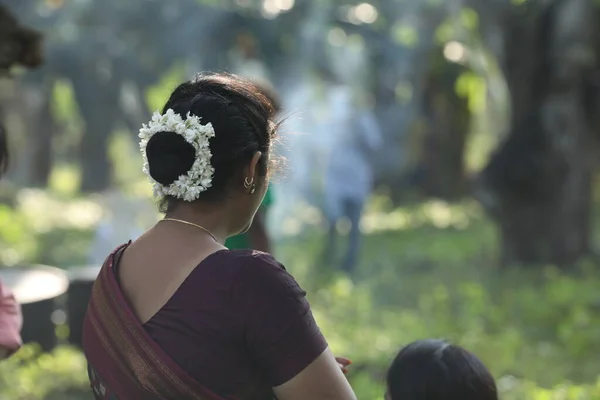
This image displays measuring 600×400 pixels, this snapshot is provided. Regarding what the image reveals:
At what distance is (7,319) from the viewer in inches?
105

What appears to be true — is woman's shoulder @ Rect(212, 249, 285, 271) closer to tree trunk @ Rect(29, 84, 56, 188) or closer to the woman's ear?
the woman's ear

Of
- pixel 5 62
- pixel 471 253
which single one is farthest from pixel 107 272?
pixel 471 253

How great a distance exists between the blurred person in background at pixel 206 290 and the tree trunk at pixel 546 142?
7.24 metres

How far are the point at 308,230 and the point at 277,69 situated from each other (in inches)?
152

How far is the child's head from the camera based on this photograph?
218 centimetres

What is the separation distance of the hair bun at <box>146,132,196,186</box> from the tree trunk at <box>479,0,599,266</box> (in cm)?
727

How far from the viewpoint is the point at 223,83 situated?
1.86 m

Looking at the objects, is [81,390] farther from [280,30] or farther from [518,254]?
[518,254]

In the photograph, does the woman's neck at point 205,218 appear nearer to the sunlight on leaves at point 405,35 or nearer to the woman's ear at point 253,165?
the woman's ear at point 253,165

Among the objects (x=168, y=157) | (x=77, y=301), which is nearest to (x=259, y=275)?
(x=168, y=157)

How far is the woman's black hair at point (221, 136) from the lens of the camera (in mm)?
1810

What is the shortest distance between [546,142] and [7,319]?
23.4ft

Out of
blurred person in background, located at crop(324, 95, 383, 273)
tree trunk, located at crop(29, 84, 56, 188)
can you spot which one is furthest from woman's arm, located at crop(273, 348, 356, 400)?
tree trunk, located at crop(29, 84, 56, 188)

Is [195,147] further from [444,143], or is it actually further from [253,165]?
[444,143]
